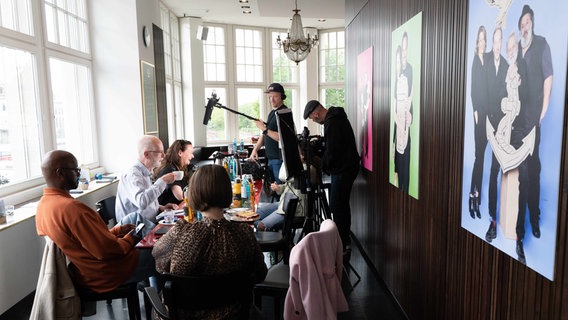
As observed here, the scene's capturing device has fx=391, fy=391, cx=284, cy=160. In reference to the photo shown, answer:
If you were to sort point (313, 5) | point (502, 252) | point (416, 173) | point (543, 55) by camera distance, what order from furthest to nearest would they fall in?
1. point (313, 5)
2. point (416, 173)
3. point (502, 252)
4. point (543, 55)

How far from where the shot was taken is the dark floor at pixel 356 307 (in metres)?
2.88

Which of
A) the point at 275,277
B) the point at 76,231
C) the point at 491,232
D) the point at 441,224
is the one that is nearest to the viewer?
the point at 491,232

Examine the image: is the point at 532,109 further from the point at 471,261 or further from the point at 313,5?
the point at 313,5

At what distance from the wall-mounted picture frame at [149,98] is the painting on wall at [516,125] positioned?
14.1 ft

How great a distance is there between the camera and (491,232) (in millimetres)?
1630

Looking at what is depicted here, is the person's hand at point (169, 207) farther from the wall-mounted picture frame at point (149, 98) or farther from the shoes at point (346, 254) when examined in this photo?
the wall-mounted picture frame at point (149, 98)

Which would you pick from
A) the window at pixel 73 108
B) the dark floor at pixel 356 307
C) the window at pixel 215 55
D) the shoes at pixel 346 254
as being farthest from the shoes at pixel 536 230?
the window at pixel 215 55

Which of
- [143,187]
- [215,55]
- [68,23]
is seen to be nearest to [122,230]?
[143,187]

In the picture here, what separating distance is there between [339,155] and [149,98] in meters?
3.01

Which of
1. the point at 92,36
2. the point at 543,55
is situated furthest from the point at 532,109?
the point at 92,36

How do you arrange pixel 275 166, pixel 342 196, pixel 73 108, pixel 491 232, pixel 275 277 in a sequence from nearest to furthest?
pixel 491 232, pixel 275 277, pixel 342 196, pixel 73 108, pixel 275 166

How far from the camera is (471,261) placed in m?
1.84

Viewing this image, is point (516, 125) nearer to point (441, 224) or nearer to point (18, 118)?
point (441, 224)

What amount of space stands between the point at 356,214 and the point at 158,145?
8.11 feet
